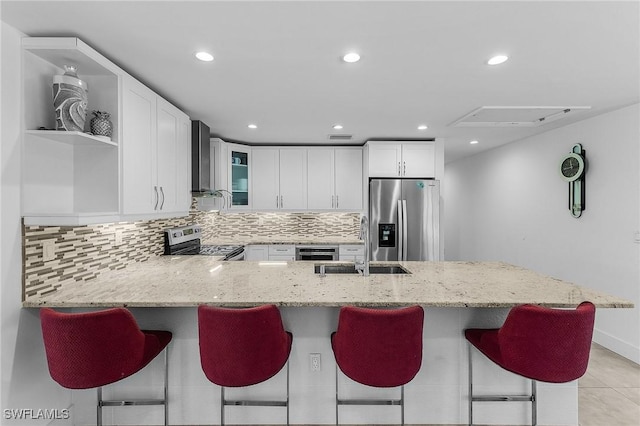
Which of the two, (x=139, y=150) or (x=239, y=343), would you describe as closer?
(x=239, y=343)

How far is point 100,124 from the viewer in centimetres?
203

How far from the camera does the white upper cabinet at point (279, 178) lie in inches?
191

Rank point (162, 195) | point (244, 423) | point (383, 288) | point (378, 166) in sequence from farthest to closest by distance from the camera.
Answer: point (378, 166), point (162, 195), point (244, 423), point (383, 288)

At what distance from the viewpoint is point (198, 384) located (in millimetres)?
2047

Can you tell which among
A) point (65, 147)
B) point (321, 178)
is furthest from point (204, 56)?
point (321, 178)

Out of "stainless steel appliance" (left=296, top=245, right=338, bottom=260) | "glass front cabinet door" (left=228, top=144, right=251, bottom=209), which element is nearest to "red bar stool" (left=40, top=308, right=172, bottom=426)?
"stainless steel appliance" (left=296, top=245, right=338, bottom=260)

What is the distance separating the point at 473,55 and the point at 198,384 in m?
2.82

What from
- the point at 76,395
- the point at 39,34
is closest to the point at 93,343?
the point at 76,395

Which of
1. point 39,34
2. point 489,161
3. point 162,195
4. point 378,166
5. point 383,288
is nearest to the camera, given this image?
point 39,34

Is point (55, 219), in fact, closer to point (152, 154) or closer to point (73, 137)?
point (73, 137)

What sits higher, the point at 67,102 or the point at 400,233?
the point at 67,102

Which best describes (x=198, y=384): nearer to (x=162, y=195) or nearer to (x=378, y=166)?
(x=162, y=195)

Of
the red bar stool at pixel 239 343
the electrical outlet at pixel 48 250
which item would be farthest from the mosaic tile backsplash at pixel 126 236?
the red bar stool at pixel 239 343

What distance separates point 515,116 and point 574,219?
1573 millimetres
